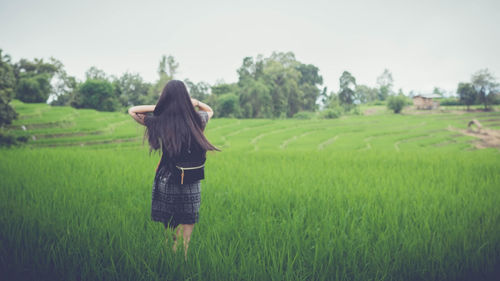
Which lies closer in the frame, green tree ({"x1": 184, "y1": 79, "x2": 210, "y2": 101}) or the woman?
the woman

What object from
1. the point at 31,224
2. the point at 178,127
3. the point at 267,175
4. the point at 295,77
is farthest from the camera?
the point at 295,77

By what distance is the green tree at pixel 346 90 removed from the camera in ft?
139

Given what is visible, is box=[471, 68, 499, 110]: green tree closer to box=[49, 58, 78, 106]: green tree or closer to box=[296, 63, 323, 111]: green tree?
box=[296, 63, 323, 111]: green tree

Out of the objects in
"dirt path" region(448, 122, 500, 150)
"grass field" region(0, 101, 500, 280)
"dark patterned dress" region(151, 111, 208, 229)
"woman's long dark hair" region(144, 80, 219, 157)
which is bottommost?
"dirt path" region(448, 122, 500, 150)

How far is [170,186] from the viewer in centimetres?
186

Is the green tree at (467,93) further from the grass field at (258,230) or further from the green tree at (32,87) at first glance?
the green tree at (32,87)

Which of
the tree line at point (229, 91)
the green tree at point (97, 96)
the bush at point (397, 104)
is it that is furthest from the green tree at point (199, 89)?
the bush at point (397, 104)

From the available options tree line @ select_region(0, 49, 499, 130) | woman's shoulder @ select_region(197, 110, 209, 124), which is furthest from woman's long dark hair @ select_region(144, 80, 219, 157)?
tree line @ select_region(0, 49, 499, 130)

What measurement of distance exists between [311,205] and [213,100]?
34983mm

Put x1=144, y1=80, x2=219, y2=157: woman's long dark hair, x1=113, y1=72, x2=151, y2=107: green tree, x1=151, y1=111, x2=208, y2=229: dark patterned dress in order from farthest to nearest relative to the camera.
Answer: x1=113, y1=72, x2=151, y2=107: green tree, x1=151, y1=111, x2=208, y2=229: dark patterned dress, x1=144, y1=80, x2=219, y2=157: woman's long dark hair

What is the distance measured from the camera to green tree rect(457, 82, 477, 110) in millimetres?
22755

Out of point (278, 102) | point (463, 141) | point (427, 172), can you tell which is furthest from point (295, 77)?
point (427, 172)

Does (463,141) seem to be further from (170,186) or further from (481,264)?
(170,186)

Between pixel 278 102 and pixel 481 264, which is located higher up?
pixel 278 102
